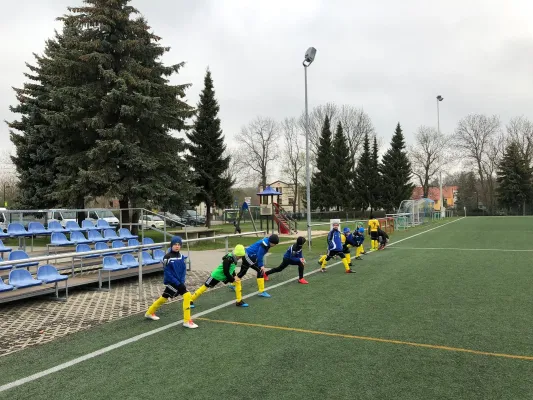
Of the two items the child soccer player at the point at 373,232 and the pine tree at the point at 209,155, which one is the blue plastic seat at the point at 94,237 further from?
the pine tree at the point at 209,155

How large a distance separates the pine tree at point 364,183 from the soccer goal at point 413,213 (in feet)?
49.0

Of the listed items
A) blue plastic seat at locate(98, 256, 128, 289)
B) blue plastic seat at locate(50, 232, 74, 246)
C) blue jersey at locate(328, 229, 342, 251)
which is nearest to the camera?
blue plastic seat at locate(98, 256, 128, 289)

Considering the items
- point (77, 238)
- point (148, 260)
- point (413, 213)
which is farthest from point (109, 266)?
point (413, 213)

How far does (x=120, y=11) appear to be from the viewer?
738 inches

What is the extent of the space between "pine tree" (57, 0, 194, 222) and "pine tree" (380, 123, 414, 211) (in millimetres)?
44843

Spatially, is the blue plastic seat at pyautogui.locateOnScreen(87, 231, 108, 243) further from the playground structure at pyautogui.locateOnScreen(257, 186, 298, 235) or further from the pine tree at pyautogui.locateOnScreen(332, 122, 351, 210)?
the pine tree at pyautogui.locateOnScreen(332, 122, 351, 210)

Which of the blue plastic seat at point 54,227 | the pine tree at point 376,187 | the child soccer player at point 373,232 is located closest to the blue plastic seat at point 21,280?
the blue plastic seat at point 54,227

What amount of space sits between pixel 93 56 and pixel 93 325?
14.6 m

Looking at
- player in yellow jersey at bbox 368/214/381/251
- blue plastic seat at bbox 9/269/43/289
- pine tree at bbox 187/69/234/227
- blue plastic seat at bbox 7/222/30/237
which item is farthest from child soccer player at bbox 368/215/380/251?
pine tree at bbox 187/69/234/227

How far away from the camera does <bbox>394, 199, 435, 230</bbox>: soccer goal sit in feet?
101

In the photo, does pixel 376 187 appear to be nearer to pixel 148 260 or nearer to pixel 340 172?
pixel 340 172

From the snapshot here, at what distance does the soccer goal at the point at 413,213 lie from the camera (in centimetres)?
3077

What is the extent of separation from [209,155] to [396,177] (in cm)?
3642

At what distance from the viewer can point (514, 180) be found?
210 ft
